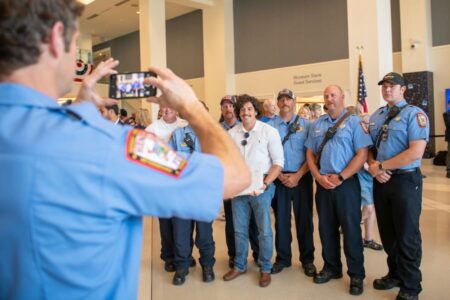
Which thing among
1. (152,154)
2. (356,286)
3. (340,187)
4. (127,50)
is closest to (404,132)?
(340,187)

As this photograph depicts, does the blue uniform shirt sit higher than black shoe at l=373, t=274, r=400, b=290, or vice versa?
the blue uniform shirt

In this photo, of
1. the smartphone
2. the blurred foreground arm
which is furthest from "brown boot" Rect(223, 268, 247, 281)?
the blurred foreground arm

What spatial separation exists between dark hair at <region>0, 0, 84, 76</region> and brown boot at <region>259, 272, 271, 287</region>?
127 inches

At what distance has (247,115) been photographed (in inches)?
151

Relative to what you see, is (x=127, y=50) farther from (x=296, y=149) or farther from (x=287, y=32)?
(x=296, y=149)

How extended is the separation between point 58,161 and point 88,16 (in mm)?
15600

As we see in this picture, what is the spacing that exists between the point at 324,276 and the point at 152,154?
3.21 metres

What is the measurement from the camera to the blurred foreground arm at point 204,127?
889 mm

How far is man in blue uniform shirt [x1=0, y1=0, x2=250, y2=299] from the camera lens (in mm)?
712

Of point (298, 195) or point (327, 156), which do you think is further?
point (298, 195)

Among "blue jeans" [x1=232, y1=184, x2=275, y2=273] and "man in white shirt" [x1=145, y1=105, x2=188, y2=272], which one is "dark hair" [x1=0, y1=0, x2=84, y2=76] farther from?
"man in white shirt" [x1=145, y1=105, x2=188, y2=272]

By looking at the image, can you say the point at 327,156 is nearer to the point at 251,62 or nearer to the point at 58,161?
the point at 58,161

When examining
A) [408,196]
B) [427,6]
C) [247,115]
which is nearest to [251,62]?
[427,6]

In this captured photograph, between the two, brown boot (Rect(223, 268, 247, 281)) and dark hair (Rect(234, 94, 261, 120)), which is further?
dark hair (Rect(234, 94, 261, 120))
